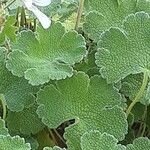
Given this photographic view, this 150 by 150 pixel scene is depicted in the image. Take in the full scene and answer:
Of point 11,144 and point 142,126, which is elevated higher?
point 11,144

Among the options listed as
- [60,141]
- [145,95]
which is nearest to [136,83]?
[145,95]

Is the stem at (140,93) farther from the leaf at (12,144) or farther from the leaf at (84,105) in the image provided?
the leaf at (12,144)

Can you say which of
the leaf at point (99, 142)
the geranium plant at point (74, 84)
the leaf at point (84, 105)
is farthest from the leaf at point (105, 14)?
the leaf at point (99, 142)

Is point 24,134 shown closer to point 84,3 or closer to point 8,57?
point 8,57

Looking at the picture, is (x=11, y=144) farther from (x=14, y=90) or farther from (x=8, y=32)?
(x=8, y=32)

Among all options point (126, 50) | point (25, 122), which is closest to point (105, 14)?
point (126, 50)

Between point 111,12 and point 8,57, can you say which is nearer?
point 8,57
